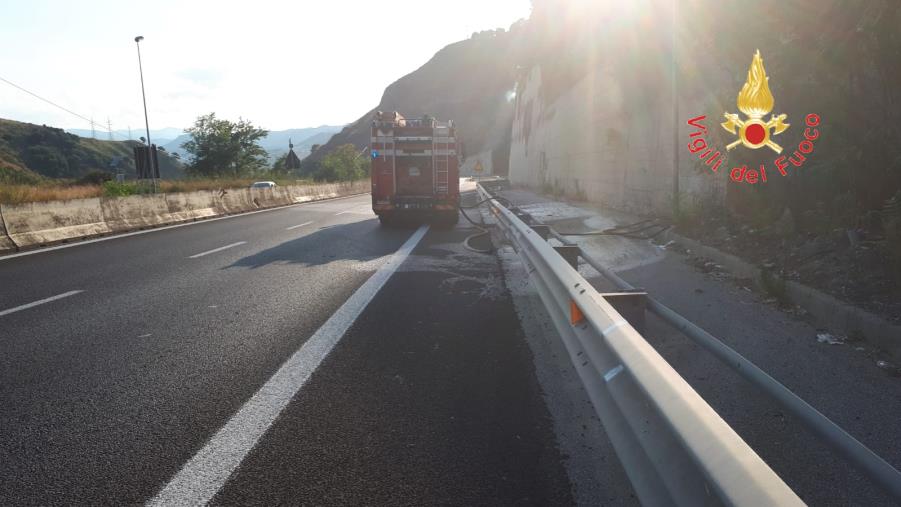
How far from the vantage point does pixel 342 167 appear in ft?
230

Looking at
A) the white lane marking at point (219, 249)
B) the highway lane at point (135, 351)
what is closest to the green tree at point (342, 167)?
the white lane marking at point (219, 249)

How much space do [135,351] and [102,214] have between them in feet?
38.3

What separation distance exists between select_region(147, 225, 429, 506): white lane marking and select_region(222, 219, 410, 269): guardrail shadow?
422 centimetres

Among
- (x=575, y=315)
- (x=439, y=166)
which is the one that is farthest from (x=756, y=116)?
(x=439, y=166)

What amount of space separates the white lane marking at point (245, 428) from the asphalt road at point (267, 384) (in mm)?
46

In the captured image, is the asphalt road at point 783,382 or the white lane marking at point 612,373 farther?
the asphalt road at point 783,382

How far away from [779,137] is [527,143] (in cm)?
3444

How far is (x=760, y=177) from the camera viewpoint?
26.5ft

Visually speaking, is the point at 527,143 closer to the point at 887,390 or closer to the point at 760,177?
the point at 760,177

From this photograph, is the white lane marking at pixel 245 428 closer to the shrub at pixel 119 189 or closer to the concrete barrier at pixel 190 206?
the concrete barrier at pixel 190 206

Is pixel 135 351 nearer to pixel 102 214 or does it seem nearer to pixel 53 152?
pixel 102 214

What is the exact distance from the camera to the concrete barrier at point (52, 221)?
11680 mm

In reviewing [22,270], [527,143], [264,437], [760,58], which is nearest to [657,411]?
[264,437]

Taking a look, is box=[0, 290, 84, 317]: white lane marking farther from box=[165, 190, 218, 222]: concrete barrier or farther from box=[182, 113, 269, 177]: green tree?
box=[182, 113, 269, 177]: green tree
